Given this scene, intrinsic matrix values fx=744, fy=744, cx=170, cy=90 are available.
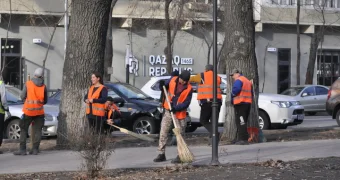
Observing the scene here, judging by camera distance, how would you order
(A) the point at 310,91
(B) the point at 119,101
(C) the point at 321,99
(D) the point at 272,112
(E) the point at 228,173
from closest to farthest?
(E) the point at 228,173 < (B) the point at 119,101 < (D) the point at 272,112 < (C) the point at 321,99 < (A) the point at 310,91

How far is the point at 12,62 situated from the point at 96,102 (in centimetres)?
2304

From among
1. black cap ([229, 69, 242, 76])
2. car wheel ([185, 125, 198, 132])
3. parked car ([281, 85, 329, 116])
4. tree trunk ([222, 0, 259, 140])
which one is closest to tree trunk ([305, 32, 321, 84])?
parked car ([281, 85, 329, 116])

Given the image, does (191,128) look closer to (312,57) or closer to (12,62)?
(12,62)

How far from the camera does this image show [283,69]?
42406 mm

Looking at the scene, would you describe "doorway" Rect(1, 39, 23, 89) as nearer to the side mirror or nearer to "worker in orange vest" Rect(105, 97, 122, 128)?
the side mirror

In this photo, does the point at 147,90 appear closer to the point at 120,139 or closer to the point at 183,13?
the point at 120,139

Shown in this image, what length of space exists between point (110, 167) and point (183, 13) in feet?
76.0

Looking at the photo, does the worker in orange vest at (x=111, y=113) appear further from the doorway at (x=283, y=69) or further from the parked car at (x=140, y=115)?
the doorway at (x=283, y=69)

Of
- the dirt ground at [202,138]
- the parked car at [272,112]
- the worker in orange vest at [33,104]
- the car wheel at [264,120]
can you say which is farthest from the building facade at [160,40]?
the worker in orange vest at [33,104]

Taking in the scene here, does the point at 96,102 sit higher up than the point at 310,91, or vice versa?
the point at 96,102

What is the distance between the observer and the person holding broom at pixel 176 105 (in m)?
12.3

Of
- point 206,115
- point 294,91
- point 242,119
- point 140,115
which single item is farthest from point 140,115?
point 294,91

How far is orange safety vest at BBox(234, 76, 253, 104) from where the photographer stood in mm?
15250

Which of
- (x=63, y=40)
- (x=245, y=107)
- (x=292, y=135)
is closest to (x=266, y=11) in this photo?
(x=63, y=40)
